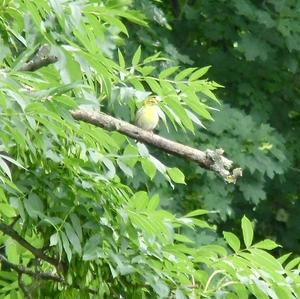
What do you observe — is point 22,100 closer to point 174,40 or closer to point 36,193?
point 36,193

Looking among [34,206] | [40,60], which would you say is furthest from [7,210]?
[40,60]

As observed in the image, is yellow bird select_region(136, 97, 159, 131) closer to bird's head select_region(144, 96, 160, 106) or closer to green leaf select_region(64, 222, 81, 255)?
bird's head select_region(144, 96, 160, 106)

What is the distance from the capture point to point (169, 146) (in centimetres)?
232

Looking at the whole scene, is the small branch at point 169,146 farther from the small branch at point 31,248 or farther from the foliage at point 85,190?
the small branch at point 31,248

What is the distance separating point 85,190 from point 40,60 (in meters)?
0.30

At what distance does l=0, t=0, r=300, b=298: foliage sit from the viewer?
2199 millimetres

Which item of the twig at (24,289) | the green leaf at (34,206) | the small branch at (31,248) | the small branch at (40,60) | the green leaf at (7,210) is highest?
the small branch at (40,60)

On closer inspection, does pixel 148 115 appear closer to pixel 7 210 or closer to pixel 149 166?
pixel 149 166

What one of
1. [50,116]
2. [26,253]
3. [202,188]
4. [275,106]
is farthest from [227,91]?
[50,116]

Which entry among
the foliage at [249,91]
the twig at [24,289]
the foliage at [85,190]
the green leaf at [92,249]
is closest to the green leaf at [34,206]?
the foliage at [85,190]

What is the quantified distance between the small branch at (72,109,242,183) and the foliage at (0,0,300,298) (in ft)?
0.10

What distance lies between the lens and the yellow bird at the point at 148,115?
2.54 m

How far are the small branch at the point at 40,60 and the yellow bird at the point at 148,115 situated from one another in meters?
0.26

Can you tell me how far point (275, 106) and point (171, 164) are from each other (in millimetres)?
1239
